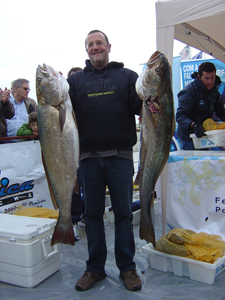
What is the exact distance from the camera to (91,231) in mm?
2697

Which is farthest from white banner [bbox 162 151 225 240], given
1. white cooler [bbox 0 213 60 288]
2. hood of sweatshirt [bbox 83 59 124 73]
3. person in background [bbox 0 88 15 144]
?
person in background [bbox 0 88 15 144]

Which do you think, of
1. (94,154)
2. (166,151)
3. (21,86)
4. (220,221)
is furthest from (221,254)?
(21,86)

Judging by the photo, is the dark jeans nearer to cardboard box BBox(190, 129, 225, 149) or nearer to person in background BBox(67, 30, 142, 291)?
person in background BBox(67, 30, 142, 291)

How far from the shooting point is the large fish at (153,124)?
221 cm

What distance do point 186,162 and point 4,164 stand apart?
2.58 metres

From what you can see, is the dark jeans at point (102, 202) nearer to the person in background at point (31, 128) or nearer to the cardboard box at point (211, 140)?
the cardboard box at point (211, 140)

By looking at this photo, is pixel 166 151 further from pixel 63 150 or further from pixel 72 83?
pixel 72 83

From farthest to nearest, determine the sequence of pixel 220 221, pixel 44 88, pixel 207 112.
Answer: pixel 207 112
pixel 220 221
pixel 44 88

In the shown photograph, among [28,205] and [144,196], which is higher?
[144,196]

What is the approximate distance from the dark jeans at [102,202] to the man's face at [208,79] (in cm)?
239

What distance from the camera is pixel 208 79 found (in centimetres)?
429

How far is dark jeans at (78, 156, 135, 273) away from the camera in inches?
103

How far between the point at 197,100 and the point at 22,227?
3141mm

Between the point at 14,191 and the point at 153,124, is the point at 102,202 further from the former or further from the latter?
the point at 14,191
